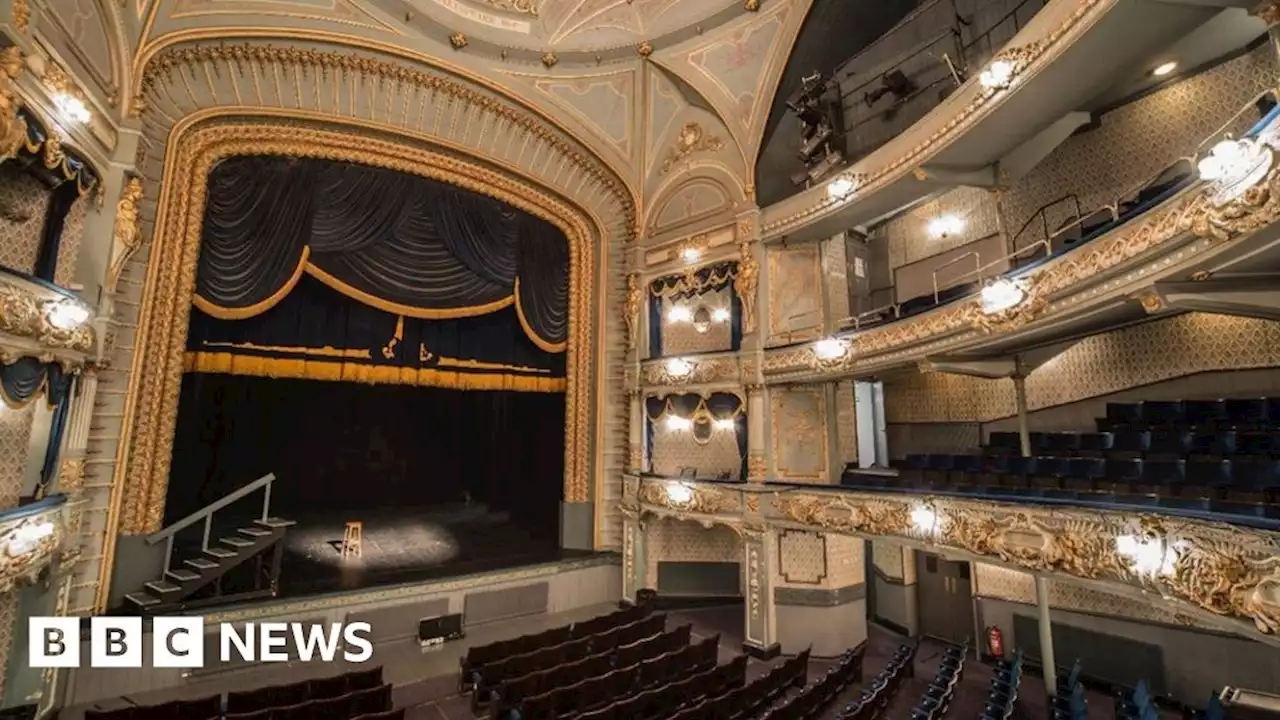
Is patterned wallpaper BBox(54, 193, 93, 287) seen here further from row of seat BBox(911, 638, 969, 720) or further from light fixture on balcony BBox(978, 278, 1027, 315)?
row of seat BBox(911, 638, 969, 720)

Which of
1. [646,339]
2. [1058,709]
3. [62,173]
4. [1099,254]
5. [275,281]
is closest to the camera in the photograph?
[1099,254]

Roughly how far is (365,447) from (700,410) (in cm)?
889

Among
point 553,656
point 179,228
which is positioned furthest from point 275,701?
point 179,228

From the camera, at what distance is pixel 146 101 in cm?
873

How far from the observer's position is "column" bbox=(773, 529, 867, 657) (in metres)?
10.7

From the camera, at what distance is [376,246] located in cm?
1148

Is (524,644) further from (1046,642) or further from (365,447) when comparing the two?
(365,447)

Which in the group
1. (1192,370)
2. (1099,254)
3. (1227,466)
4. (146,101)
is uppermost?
(146,101)

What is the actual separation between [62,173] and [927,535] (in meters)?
12.1

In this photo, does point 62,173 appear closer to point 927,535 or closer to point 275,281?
point 275,281

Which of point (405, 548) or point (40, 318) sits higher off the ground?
point (40, 318)

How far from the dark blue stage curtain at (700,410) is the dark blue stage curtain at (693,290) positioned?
3.67 feet

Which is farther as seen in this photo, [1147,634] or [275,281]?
[275,281]

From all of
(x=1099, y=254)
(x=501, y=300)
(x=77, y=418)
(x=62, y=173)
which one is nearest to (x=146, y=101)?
(x=62, y=173)
